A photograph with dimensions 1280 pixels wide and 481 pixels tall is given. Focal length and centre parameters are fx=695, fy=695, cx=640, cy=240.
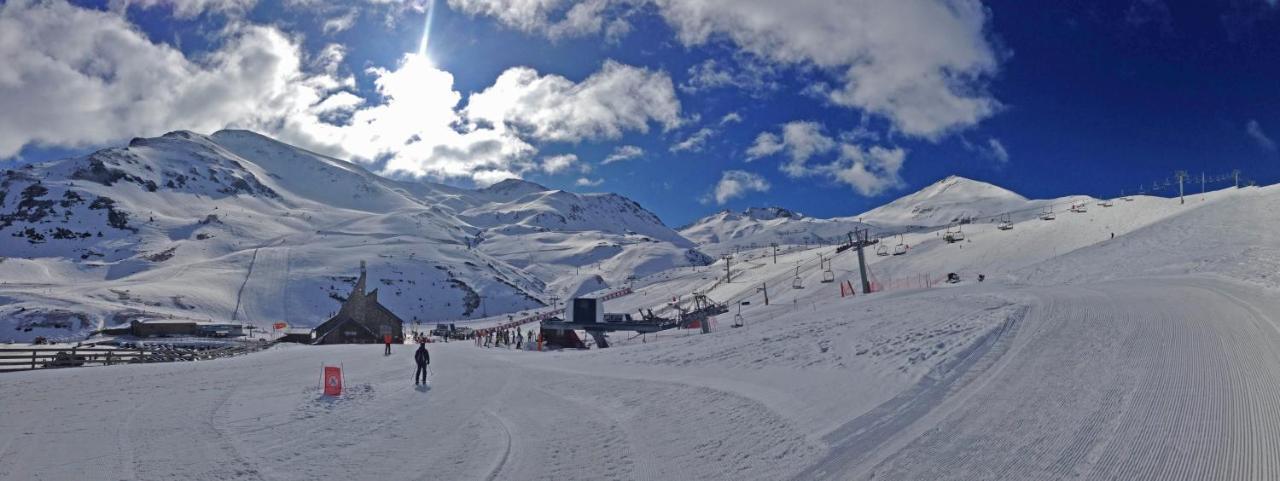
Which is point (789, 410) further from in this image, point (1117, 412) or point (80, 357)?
point (80, 357)

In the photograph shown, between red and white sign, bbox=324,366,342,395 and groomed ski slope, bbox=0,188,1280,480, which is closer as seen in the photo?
groomed ski slope, bbox=0,188,1280,480

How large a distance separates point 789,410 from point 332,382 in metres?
14.2

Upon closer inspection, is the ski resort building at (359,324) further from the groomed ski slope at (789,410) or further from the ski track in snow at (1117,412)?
the ski track in snow at (1117,412)

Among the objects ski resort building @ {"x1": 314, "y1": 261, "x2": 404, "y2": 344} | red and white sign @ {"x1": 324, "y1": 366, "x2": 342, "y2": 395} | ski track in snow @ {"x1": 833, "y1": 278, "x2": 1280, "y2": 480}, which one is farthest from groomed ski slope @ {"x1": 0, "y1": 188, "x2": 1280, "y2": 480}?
ski resort building @ {"x1": 314, "y1": 261, "x2": 404, "y2": 344}

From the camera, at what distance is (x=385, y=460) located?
1290 centimetres

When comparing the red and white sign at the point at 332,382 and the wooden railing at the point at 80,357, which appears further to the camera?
the wooden railing at the point at 80,357

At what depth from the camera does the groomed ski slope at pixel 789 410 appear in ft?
34.4

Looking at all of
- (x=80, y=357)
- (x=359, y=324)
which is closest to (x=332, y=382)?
(x=80, y=357)

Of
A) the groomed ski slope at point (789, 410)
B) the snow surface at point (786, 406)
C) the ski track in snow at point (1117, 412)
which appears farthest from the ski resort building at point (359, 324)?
the ski track in snow at point (1117, 412)

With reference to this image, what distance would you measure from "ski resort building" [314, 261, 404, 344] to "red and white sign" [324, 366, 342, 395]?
2170 inches

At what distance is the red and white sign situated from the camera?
2098 centimetres

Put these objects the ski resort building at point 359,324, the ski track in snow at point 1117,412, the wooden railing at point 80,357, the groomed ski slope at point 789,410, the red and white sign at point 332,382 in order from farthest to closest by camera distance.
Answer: the ski resort building at point 359,324 < the wooden railing at point 80,357 < the red and white sign at point 332,382 < the groomed ski slope at point 789,410 < the ski track in snow at point 1117,412

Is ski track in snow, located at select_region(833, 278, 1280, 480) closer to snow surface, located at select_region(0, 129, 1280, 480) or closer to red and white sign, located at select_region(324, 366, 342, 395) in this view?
snow surface, located at select_region(0, 129, 1280, 480)

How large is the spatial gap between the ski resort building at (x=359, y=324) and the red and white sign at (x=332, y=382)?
181ft
